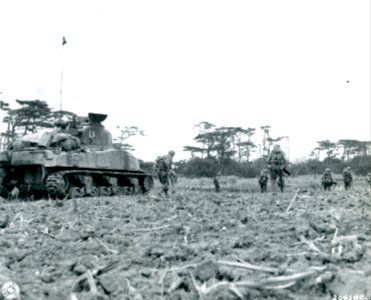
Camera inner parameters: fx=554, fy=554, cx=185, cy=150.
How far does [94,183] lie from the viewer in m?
16.9

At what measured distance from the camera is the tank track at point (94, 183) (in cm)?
1484

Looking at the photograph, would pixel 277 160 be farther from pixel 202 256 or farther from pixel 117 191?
pixel 202 256

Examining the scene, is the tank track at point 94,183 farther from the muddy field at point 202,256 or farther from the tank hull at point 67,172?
the muddy field at point 202,256

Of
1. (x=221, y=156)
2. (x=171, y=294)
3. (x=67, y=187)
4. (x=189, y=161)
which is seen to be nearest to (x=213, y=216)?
(x=171, y=294)

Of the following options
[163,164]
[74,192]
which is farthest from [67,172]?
[163,164]

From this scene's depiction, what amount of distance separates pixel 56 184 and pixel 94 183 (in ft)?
7.54

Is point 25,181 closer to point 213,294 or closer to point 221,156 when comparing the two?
point 213,294

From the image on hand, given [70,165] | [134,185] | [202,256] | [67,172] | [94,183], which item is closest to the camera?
[202,256]

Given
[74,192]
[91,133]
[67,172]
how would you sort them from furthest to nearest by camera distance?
[91,133] < [74,192] < [67,172]

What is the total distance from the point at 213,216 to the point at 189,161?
36.1m

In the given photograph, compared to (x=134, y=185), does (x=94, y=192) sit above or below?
below

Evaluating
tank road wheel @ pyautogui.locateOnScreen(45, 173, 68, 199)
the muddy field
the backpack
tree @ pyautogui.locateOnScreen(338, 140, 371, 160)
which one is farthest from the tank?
tree @ pyautogui.locateOnScreen(338, 140, 371, 160)

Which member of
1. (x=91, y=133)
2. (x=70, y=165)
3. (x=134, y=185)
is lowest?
(x=134, y=185)

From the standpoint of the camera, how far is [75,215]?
9.09m
